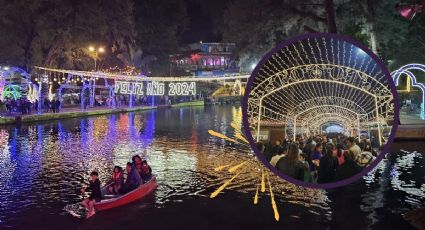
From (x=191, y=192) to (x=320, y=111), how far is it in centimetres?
884

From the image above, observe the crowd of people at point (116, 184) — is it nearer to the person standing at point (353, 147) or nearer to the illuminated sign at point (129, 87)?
the person standing at point (353, 147)

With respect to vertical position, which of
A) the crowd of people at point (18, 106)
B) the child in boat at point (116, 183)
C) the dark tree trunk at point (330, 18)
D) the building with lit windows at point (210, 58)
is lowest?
the child in boat at point (116, 183)

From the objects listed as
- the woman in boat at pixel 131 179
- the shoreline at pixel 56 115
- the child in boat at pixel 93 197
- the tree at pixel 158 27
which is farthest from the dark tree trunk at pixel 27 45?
the child in boat at pixel 93 197

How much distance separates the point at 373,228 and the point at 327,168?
621 cm

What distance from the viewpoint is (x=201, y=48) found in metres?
117

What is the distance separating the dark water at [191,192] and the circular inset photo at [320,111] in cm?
541

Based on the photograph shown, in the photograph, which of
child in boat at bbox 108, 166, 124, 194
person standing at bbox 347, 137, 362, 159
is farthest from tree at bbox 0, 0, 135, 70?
person standing at bbox 347, 137, 362, 159

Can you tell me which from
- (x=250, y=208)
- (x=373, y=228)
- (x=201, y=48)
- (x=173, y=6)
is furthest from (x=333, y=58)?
(x=201, y=48)

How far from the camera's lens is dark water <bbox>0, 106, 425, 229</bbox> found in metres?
13.7

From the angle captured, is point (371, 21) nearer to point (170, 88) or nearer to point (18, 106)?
point (170, 88)

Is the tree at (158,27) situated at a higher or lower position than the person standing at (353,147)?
higher

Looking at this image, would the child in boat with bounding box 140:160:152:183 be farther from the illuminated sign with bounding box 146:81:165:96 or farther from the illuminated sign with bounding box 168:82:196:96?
the illuminated sign with bounding box 168:82:196:96

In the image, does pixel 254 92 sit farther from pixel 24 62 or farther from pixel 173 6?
pixel 173 6

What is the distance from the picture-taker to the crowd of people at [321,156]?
7.82 m
